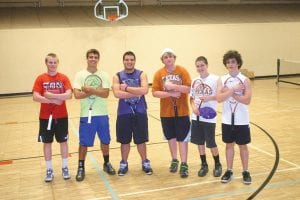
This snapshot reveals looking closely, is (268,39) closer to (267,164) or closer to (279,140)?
(279,140)

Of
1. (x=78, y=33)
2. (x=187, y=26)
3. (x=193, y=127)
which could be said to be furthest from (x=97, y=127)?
(x=187, y=26)

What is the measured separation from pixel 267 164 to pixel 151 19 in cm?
1334

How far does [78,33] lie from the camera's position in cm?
1608

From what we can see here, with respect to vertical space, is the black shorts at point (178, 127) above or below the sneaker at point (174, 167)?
above

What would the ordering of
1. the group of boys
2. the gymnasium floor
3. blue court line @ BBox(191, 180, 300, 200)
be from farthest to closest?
the group of boys < the gymnasium floor < blue court line @ BBox(191, 180, 300, 200)

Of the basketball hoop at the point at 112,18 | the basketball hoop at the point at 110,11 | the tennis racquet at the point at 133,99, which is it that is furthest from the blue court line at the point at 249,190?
the basketball hoop at the point at 112,18

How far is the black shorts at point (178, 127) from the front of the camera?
200 inches

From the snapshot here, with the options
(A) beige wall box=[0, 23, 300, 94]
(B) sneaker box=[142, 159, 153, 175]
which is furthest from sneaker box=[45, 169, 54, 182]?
(A) beige wall box=[0, 23, 300, 94]

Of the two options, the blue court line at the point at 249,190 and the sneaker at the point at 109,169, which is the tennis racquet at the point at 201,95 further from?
the sneaker at the point at 109,169

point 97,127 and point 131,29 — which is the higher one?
point 131,29

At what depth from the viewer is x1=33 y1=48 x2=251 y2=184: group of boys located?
189 inches

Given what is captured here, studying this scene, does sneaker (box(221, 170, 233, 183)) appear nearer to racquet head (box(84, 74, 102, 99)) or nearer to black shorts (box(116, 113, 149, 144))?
black shorts (box(116, 113, 149, 144))

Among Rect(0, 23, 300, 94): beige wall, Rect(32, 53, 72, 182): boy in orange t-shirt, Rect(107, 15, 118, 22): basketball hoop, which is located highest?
Rect(107, 15, 118, 22): basketball hoop

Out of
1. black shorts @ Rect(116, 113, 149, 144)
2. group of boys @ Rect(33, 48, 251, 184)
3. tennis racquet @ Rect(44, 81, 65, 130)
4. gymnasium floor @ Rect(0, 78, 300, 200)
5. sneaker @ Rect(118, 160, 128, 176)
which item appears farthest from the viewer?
sneaker @ Rect(118, 160, 128, 176)
